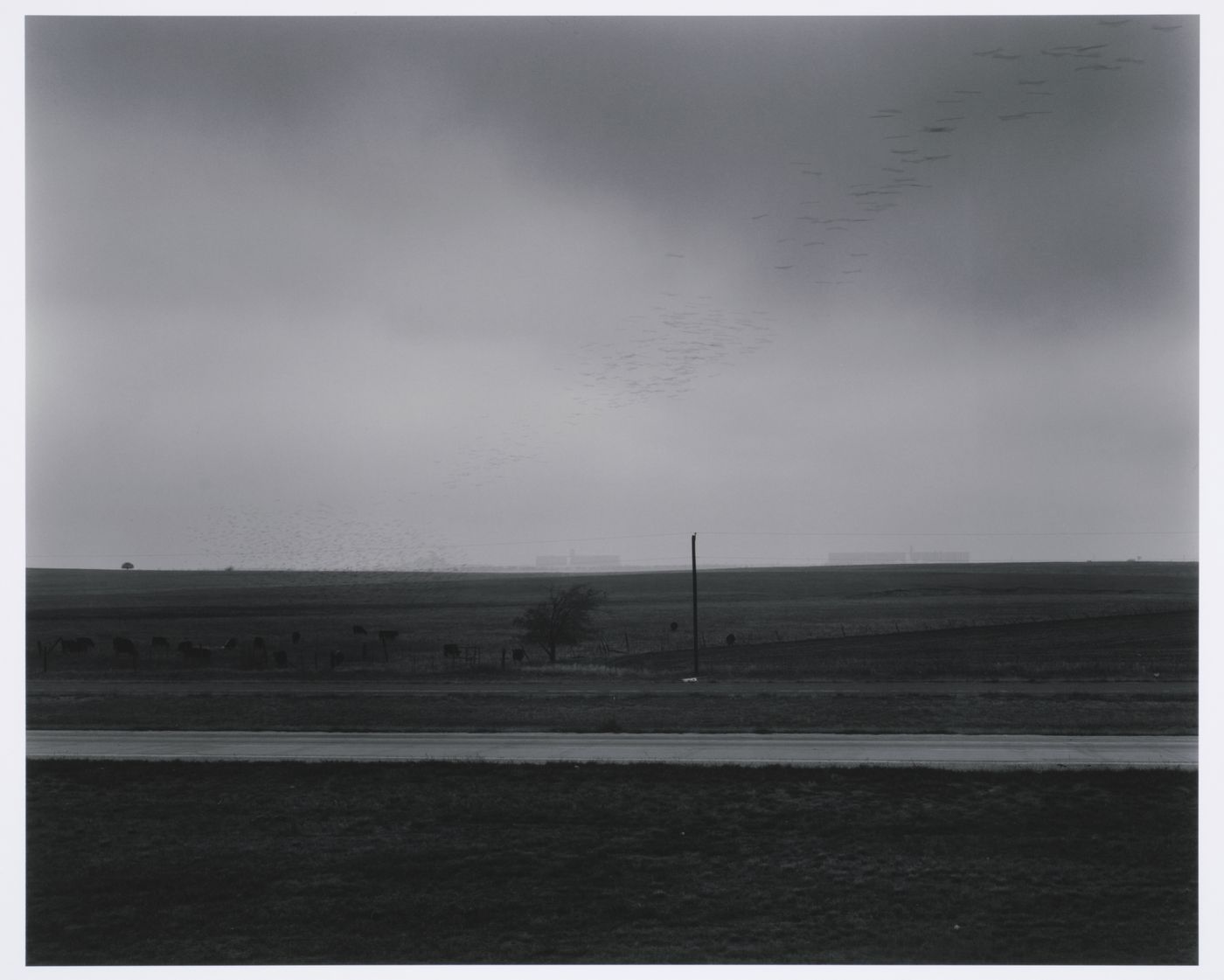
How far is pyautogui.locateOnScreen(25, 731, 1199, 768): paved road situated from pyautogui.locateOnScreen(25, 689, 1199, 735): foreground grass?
678 mm

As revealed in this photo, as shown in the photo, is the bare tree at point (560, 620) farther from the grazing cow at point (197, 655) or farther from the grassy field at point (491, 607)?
the grazing cow at point (197, 655)

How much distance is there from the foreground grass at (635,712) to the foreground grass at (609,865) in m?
3.49

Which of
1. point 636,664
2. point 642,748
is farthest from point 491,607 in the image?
point 642,748

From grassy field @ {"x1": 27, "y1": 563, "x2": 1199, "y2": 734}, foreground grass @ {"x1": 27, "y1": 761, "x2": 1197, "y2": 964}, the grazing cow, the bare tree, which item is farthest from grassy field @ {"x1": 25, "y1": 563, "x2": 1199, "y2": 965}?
the bare tree

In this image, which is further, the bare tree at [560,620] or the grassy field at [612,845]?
the bare tree at [560,620]

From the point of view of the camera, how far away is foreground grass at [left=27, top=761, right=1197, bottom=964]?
7.80 metres

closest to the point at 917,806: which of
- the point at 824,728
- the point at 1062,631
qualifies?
the point at 824,728

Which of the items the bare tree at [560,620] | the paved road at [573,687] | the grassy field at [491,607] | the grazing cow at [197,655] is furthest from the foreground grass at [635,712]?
the grazing cow at [197,655]

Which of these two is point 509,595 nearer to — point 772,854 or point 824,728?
point 824,728

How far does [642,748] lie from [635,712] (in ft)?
11.3

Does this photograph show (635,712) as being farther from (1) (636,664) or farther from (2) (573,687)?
(1) (636,664)

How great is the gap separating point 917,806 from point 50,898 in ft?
34.4

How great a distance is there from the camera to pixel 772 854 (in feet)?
29.8

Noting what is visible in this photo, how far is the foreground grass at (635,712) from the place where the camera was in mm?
14711
